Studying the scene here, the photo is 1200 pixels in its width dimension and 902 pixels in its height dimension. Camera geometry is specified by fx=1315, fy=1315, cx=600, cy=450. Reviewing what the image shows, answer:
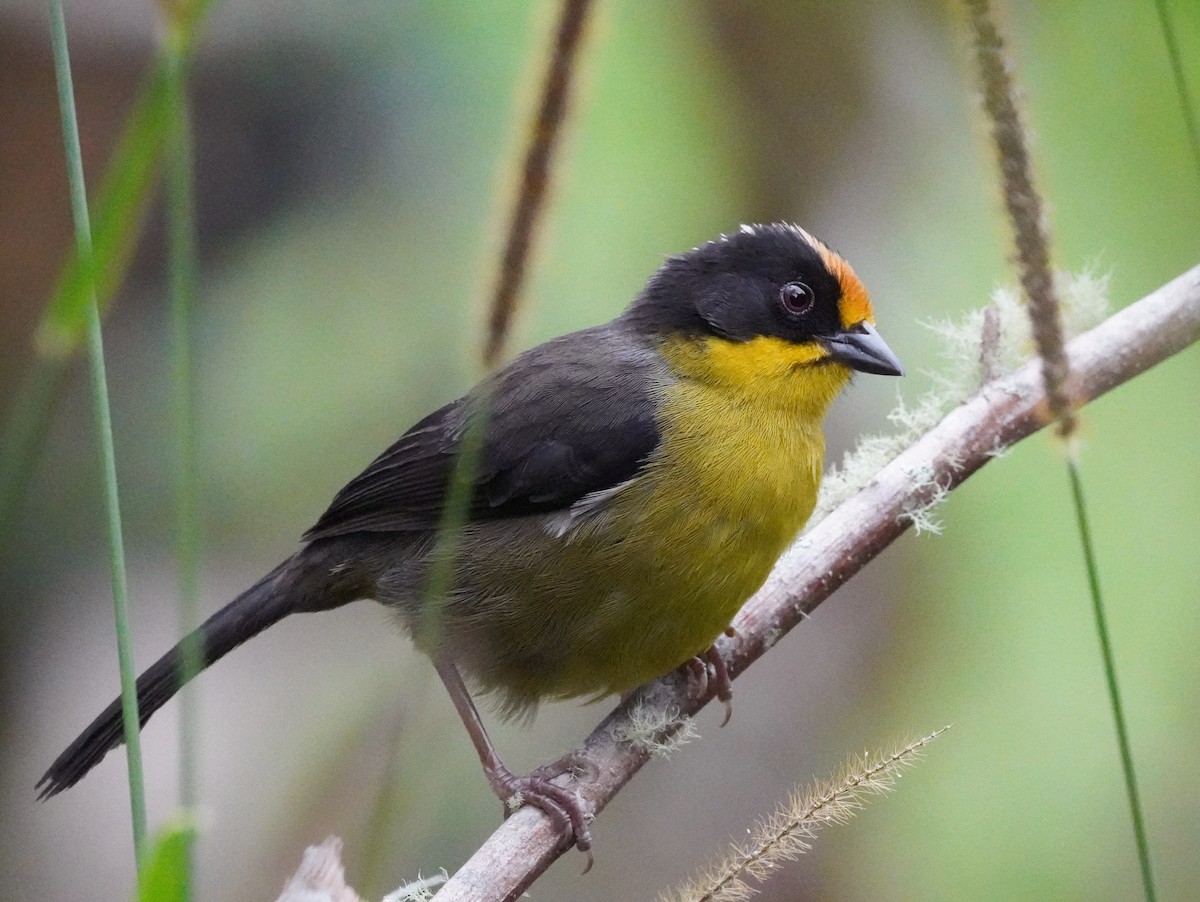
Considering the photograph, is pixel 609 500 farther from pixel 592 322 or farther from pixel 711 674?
pixel 592 322

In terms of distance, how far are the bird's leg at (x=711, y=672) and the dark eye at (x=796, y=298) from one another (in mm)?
845

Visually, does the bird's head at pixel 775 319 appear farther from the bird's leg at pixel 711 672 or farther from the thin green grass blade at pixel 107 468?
the thin green grass blade at pixel 107 468

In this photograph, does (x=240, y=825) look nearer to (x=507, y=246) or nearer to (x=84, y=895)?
(x=84, y=895)

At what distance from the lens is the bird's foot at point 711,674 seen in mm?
3291

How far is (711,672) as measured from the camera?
131 inches

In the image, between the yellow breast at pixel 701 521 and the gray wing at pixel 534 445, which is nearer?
the yellow breast at pixel 701 521

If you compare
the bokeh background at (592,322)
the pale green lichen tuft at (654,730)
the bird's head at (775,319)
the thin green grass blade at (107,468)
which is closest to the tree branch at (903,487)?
the pale green lichen tuft at (654,730)

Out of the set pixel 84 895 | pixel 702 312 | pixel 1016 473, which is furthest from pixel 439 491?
pixel 84 895

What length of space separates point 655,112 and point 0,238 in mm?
2473

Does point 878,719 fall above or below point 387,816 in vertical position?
below

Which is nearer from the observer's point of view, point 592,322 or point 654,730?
point 654,730

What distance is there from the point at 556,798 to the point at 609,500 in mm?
710

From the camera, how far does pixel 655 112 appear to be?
4.44 metres

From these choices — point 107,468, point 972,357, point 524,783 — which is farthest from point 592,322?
point 107,468
